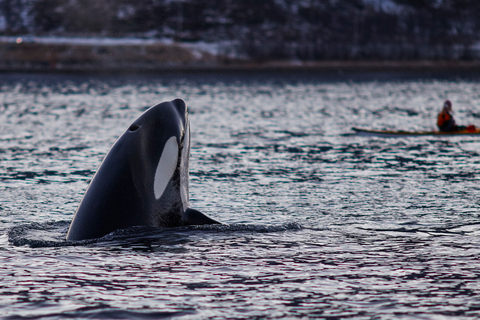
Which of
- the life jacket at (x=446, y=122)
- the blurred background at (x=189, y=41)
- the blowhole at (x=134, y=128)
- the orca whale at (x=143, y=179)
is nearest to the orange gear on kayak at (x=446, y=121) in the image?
the life jacket at (x=446, y=122)

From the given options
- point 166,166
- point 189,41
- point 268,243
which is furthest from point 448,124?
point 189,41

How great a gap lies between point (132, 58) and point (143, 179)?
138 meters

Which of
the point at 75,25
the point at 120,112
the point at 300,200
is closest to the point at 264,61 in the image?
the point at 75,25

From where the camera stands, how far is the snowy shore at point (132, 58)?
13612 centimetres

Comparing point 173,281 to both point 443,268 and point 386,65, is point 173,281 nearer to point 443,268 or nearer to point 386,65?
point 443,268

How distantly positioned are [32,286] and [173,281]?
193 centimetres

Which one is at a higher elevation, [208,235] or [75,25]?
[75,25]

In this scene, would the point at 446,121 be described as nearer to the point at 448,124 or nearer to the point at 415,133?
the point at 448,124

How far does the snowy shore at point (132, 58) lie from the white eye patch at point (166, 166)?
126m

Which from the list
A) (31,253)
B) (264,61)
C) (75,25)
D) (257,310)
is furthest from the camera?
(75,25)

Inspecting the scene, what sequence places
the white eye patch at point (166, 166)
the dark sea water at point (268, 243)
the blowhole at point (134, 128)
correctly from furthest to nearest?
1. the white eye patch at point (166, 166)
2. the blowhole at point (134, 128)
3. the dark sea water at point (268, 243)

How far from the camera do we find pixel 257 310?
8852 millimetres

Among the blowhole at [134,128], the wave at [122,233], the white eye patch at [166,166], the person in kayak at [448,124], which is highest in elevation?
the blowhole at [134,128]

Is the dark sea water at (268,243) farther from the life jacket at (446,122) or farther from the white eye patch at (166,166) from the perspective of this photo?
the life jacket at (446,122)
